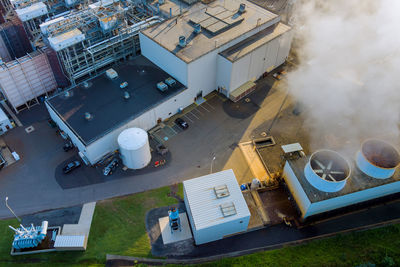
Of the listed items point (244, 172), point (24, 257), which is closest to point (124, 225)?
point (24, 257)

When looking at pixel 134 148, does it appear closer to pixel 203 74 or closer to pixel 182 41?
pixel 203 74

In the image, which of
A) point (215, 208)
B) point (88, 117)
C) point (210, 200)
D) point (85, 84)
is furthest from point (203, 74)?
point (215, 208)

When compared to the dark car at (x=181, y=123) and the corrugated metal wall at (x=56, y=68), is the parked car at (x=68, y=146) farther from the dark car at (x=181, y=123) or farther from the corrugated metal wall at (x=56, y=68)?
the dark car at (x=181, y=123)

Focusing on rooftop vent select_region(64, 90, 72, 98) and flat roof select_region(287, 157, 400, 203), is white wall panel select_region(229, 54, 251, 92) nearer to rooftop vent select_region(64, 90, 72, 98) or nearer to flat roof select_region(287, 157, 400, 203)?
flat roof select_region(287, 157, 400, 203)

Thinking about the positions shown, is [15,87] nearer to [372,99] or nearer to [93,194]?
[93,194]

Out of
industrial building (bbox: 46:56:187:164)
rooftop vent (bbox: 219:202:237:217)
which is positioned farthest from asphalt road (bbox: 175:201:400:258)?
industrial building (bbox: 46:56:187:164)

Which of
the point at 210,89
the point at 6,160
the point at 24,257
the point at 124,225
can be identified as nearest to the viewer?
the point at 24,257
